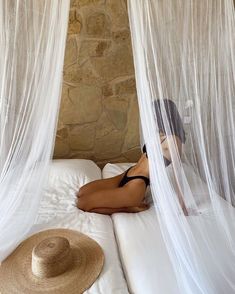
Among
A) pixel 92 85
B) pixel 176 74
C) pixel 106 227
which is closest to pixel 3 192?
pixel 106 227

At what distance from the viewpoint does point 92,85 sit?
94.4 inches

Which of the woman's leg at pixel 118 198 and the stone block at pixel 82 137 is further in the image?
the stone block at pixel 82 137

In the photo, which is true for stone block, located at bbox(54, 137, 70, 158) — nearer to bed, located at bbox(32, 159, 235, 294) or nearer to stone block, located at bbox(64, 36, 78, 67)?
bed, located at bbox(32, 159, 235, 294)

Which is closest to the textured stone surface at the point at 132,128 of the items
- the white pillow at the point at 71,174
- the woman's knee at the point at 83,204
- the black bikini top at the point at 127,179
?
the white pillow at the point at 71,174

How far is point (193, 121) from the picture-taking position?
3.98 ft

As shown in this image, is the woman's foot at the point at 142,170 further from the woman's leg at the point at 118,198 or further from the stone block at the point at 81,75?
the stone block at the point at 81,75

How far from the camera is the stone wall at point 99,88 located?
7.31ft

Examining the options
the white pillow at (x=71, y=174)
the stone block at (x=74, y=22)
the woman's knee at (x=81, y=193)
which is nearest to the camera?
the woman's knee at (x=81, y=193)

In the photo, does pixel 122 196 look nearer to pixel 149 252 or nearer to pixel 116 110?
pixel 149 252

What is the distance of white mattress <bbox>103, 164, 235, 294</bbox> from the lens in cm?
120

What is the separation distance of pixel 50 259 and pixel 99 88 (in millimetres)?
1471

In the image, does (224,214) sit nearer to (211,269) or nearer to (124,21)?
(211,269)

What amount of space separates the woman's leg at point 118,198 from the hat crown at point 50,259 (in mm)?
472

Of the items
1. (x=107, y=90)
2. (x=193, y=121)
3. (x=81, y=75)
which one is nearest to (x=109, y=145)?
(x=107, y=90)
